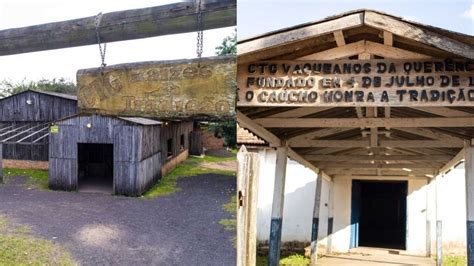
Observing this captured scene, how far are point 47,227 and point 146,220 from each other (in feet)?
4.60

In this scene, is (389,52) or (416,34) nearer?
(416,34)

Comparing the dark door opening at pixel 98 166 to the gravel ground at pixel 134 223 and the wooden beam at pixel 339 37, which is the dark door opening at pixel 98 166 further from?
the wooden beam at pixel 339 37

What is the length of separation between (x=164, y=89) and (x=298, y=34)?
662 mm

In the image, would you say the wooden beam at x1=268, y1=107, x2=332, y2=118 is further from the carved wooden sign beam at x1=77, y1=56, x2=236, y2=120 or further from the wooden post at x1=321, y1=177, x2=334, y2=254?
the wooden post at x1=321, y1=177, x2=334, y2=254

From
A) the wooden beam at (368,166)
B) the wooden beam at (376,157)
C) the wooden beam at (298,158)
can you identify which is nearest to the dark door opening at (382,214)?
the wooden beam at (368,166)

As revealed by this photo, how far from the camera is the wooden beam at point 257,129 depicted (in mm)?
2665

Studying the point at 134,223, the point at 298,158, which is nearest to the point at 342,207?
the point at 298,158

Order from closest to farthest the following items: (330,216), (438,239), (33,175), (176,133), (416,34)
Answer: (416,34) < (176,133) < (33,175) < (438,239) < (330,216)

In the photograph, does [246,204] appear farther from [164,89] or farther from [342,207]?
[342,207]

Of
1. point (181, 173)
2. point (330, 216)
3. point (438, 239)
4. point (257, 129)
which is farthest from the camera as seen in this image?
point (330, 216)

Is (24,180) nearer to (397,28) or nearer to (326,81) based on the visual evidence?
(326,81)

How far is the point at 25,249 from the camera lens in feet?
16.3

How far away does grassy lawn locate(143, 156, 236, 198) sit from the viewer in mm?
3849

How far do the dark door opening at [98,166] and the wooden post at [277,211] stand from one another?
14.1 ft
